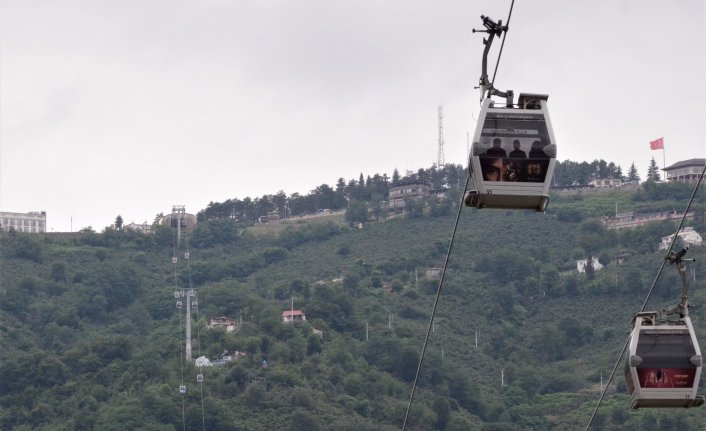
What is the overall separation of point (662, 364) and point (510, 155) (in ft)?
21.8

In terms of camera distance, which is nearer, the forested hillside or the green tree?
the forested hillside

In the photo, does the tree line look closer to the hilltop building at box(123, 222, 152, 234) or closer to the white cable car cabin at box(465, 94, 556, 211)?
the hilltop building at box(123, 222, 152, 234)

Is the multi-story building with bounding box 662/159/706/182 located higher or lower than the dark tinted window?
higher

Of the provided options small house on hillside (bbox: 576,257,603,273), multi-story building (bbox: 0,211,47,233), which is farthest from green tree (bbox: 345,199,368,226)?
multi-story building (bbox: 0,211,47,233)

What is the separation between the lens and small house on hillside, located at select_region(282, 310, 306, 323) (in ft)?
431

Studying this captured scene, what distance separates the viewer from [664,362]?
105ft

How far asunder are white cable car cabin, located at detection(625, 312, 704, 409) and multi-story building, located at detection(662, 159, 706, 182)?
479 ft

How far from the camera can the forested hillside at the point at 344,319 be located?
111m

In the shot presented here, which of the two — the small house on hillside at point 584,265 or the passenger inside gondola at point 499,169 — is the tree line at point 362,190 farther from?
the passenger inside gondola at point 499,169

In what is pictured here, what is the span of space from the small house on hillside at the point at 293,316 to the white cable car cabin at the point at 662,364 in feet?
323

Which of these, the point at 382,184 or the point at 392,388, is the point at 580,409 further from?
the point at 382,184

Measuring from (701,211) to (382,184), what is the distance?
109ft

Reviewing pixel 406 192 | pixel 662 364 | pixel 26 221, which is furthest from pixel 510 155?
pixel 26 221

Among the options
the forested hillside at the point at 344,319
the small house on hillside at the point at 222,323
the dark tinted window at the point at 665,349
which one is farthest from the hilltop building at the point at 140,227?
the dark tinted window at the point at 665,349
